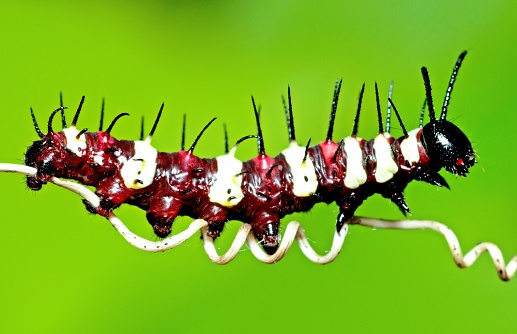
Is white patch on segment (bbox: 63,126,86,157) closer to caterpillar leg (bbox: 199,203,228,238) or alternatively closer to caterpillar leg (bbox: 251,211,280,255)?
caterpillar leg (bbox: 199,203,228,238)

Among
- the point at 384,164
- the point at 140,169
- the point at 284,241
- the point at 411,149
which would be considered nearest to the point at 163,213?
the point at 140,169

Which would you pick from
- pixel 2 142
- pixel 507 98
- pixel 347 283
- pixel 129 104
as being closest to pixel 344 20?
pixel 507 98

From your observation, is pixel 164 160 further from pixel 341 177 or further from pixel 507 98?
pixel 507 98

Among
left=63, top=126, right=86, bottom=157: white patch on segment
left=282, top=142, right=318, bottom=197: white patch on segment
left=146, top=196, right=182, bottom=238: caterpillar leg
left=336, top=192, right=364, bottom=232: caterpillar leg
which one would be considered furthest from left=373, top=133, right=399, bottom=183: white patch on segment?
left=63, top=126, right=86, bottom=157: white patch on segment

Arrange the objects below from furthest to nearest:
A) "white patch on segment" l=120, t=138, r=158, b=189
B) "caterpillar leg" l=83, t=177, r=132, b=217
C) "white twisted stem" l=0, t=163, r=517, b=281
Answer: "white patch on segment" l=120, t=138, r=158, b=189
"caterpillar leg" l=83, t=177, r=132, b=217
"white twisted stem" l=0, t=163, r=517, b=281

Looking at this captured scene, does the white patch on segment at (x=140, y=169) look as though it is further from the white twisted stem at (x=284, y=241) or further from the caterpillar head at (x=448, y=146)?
the caterpillar head at (x=448, y=146)

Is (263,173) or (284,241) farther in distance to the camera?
(263,173)

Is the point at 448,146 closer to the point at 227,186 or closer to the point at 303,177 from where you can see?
the point at 303,177
